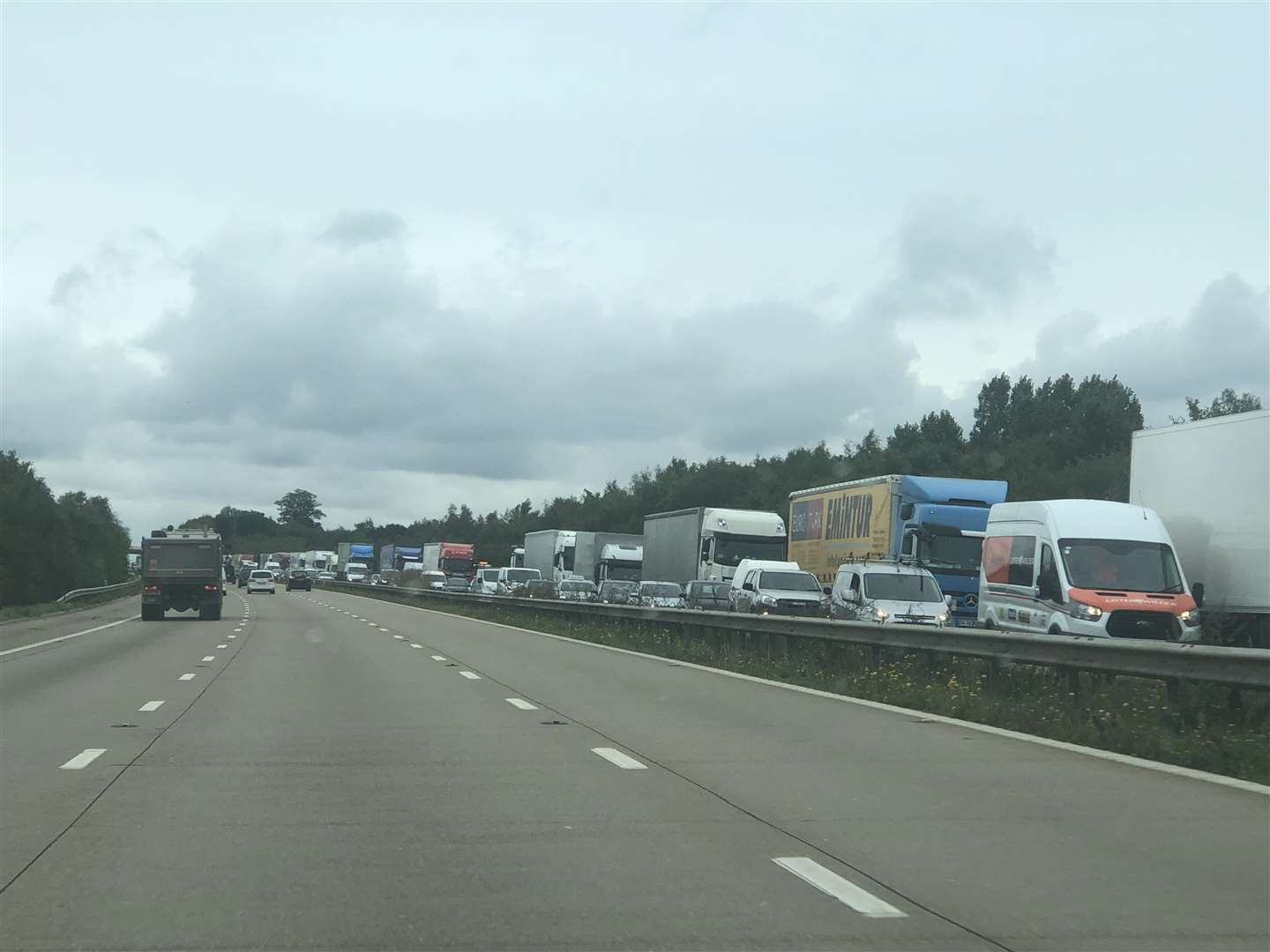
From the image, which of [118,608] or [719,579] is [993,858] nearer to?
Answer: [719,579]

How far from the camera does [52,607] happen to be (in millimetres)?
50531

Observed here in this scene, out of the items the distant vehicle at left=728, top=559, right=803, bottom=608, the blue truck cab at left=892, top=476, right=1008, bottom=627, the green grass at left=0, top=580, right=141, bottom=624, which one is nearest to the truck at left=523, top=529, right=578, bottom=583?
the green grass at left=0, top=580, right=141, bottom=624

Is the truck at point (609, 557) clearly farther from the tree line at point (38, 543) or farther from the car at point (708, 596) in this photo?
the tree line at point (38, 543)

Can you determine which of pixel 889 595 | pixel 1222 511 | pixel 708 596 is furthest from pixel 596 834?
pixel 708 596

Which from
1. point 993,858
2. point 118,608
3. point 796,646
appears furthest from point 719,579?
point 993,858

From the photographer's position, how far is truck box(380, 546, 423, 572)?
372 ft

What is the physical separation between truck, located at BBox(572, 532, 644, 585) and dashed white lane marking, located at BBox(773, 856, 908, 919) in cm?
5006

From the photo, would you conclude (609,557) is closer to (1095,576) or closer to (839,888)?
(1095,576)

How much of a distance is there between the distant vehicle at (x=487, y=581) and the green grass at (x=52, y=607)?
16377 millimetres

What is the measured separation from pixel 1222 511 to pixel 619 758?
562 inches

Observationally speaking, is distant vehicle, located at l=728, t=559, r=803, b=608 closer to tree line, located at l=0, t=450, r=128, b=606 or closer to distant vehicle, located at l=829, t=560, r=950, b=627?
distant vehicle, located at l=829, t=560, r=950, b=627

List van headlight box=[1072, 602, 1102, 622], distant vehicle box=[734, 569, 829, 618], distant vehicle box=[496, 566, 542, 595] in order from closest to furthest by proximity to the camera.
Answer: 1. van headlight box=[1072, 602, 1102, 622]
2. distant vehicle box=[734, 569, 829, 618]
3. distant vehicle box=[496, 566, 542, 595]

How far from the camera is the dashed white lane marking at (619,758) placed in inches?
395

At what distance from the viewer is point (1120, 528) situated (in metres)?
21.0
